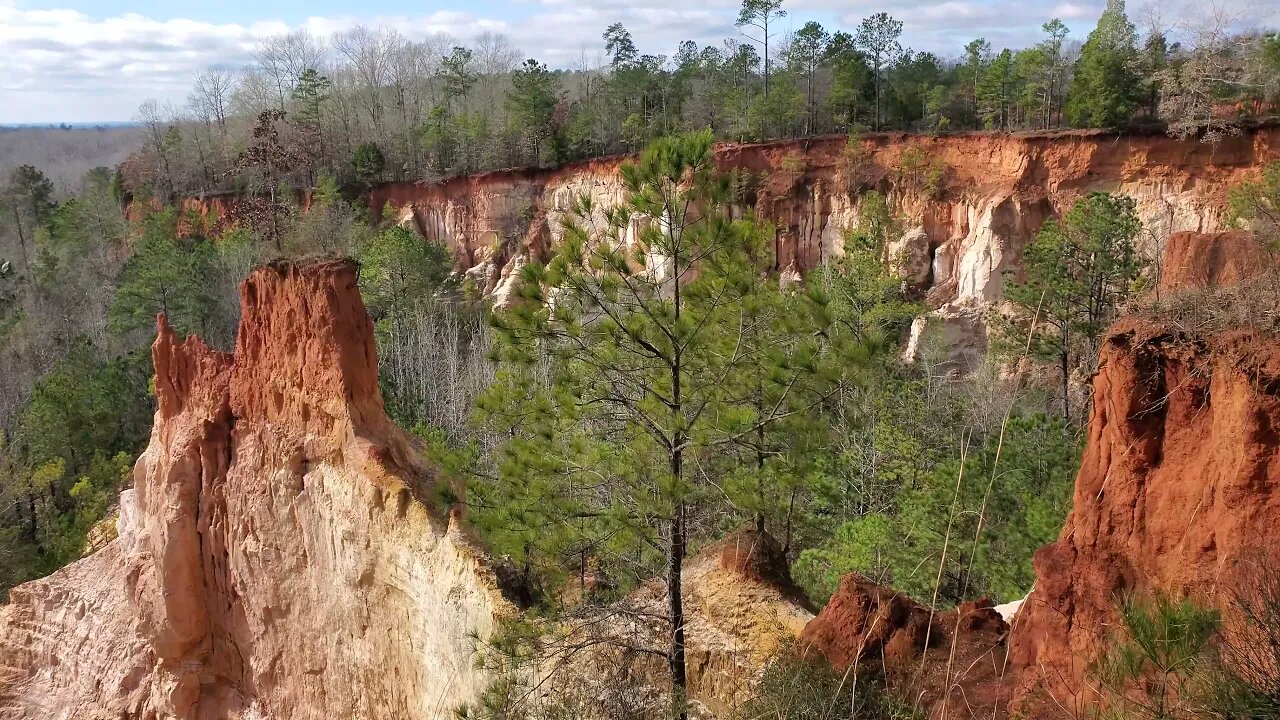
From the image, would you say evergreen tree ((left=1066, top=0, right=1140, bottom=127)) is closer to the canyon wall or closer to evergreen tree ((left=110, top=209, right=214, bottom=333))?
the canyon wall

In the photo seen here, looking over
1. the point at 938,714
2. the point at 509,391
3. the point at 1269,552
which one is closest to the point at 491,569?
the point at 509,391

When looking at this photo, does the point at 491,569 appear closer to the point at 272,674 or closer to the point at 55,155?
the point at 272,674

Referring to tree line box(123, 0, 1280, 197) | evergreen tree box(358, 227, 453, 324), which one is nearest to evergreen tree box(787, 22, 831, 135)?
tree line box(123, 0, 1280, 197)

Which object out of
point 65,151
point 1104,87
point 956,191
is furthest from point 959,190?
point 65,151

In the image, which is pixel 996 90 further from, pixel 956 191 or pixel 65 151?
pixel 65 151

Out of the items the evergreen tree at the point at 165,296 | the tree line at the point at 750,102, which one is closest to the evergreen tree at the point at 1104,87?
the tree line at the point at 750,102

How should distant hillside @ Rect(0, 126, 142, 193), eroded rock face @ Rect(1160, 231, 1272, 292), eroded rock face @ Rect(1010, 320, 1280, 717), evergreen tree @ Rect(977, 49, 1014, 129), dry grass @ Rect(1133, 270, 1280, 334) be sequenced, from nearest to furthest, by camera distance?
eroded rock face @ Rect(1010, 320, 1280, 717)
dry grass @ Rect(1133, 270, 1280, 334)
eroded rock face @ Rect(1160, 231, 1272, 292)
evergreen tree @ Rect(977, 49, 1014, 129)
distant hillside @ Rect(0, 126, 142, 193)

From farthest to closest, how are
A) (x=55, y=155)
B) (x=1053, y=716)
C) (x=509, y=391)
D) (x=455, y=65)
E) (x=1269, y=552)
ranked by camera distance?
(x=55, y=155)
(x=455, y=65)
(x=509, y=391)
(x=1053, y=716)
(x=1269, y=552)
